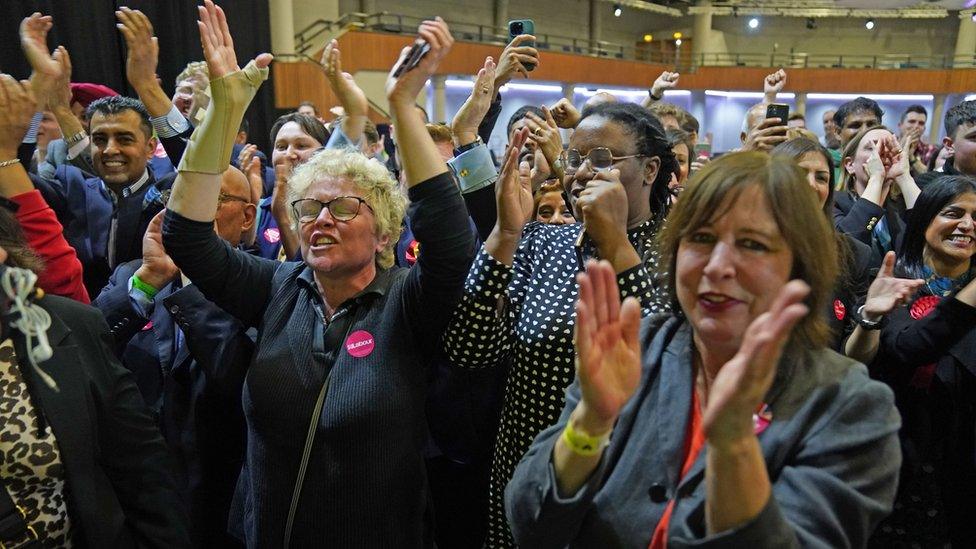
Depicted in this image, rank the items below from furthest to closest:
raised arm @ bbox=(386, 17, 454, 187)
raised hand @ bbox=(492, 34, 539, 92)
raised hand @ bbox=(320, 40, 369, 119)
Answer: raised hand @ bbox=(320, 40, 369, 119)
raised hand @ bbox=(492, 34, 539, 92)
raised arm @ bbox=(386, 17, 454, 187)

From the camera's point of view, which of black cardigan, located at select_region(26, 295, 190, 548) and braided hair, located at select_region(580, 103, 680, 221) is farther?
braided hair, located at select_region(580, 103, 680, 221)

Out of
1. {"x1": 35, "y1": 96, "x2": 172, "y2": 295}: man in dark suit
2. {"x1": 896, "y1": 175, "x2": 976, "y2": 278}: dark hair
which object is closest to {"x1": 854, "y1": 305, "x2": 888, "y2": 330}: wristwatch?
{"x1": 896, "y1": 175, "x2": 976, "y2": 278}: dark hair

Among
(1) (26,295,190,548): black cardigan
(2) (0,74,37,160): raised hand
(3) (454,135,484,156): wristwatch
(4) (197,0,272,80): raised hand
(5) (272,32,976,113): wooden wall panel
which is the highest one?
(5) (272,32,976,113): wooden wall panel

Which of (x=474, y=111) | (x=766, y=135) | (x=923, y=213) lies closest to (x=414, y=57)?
(x=474, y=111)

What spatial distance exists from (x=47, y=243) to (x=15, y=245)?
25cm

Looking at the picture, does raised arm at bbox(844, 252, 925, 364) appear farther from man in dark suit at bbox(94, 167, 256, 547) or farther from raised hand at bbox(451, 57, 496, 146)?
man in dark suit at bbox(94, 167, 256, 547)

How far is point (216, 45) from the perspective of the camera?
164cm

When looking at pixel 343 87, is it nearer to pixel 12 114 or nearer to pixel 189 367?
pixel 12 114

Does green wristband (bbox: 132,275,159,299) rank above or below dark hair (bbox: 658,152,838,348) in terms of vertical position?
below

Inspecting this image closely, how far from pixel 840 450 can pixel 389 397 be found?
943 millimetres

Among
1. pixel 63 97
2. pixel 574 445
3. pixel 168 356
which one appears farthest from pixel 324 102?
pixel 574 445

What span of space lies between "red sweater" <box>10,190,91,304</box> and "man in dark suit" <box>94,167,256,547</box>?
0.17 meters

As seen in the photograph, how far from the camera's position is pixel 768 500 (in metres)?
0.84

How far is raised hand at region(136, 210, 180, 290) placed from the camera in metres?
1.82
